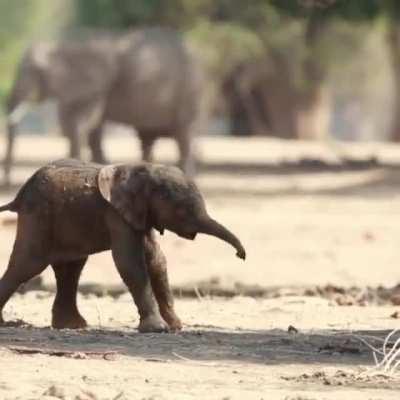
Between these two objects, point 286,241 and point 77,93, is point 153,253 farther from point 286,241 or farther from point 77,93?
point 77,93

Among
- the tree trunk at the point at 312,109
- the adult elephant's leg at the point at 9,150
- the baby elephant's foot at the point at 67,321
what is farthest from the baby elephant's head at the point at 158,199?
the tree trunk at the point at 312,109

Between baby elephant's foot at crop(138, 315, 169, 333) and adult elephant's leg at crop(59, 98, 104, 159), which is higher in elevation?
adult elephant's leg at crop(59, 98, 104, 159)

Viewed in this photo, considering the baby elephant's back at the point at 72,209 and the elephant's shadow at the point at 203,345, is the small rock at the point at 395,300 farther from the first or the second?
the baby elephant's back at the point at 72,209

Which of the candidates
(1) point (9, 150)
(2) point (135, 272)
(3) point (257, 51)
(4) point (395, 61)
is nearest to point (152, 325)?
(2) point (135, 272)

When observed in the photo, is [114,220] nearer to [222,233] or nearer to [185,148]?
[222,233]

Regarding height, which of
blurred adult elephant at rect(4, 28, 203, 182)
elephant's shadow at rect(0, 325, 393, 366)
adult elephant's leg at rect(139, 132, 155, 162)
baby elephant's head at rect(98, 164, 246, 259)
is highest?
blurred adult elephant at rect(4, 28, 203, 182)

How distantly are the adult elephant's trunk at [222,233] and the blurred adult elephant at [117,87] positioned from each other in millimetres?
13881

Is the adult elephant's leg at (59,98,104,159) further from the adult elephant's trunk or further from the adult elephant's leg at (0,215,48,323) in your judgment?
the adult elephant's trunk

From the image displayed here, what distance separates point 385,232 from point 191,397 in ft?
32.6

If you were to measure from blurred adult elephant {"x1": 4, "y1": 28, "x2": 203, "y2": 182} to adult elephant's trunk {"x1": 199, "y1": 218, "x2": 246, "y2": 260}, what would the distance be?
45.5 feet

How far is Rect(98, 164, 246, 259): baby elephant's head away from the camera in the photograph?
903 centimetres

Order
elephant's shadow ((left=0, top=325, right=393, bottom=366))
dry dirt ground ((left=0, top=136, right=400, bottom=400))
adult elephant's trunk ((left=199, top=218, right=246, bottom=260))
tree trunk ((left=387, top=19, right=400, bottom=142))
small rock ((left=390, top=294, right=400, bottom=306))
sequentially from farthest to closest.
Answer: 1. tree trunk ((left=387, top=19, right=400, bottom=142))
2. small rock ((left=390, top=294, right=400, bottom=306))
3. adult elephant's trunk ((left=199, top=218, right=246, bottom=260))
4. elephant's shadow ((left=0, top=325, right=393, bottom=366))
5. dry dirt ground ((left=0, top=136, right=400, bottom=400))

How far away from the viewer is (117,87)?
79.9 feet

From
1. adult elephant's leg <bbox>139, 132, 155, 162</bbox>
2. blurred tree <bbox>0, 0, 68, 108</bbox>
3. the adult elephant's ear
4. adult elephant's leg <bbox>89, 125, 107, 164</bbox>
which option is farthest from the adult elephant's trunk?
blurred tree <bbox>0, 0, 68, 108</bbox>
